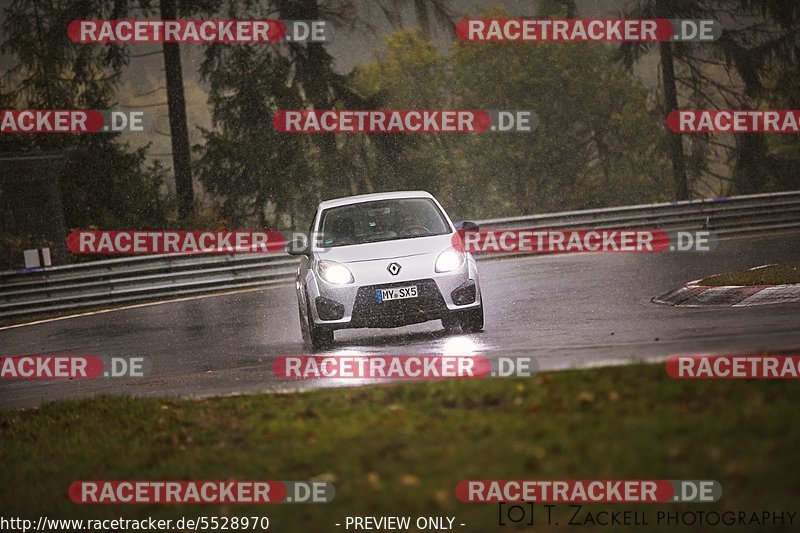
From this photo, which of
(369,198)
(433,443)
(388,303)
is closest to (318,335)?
(388,303)

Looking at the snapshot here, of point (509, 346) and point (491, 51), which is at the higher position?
point (491, 51)

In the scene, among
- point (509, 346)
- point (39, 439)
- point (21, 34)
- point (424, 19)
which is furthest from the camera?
point (424, 19)

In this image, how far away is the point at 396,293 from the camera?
13391mm

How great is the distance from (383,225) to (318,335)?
76.5 inches

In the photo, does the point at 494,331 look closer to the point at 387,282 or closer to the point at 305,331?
the point at 387,282

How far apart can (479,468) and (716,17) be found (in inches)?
1913

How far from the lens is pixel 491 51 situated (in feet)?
222

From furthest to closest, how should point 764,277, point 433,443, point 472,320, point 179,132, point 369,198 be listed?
1. point 179,132
2. point 764,277
3. point 369,198
4. point 472,320
5. point 433,443

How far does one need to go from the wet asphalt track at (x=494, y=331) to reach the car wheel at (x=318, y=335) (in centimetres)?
→ 17

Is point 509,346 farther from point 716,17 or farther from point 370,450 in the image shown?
point 716,17

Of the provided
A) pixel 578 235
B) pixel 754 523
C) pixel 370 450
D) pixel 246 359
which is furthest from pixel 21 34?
pixel 754 523

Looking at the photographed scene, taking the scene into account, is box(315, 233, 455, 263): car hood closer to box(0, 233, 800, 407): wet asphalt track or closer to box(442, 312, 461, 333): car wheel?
box(442, 312, 461, 333): car wheel

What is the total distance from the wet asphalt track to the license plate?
22.4 inches

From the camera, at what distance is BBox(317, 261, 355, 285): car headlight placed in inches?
534
